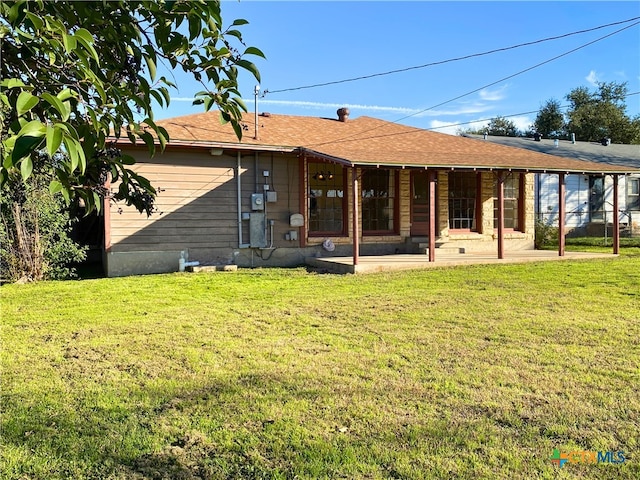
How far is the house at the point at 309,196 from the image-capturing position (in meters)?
11.3

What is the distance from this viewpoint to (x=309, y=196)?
12875mm

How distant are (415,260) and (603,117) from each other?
34188 mm

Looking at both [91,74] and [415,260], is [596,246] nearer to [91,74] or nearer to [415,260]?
[415,260]

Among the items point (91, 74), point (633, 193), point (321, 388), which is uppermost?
point (633, 193)

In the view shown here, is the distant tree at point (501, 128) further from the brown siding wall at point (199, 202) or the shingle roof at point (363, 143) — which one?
the brown siding wall at point (199, 202)

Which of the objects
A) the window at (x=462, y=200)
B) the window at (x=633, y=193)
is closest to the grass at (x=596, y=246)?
the window at (x=462, y=200)

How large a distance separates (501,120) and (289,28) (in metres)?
42.3

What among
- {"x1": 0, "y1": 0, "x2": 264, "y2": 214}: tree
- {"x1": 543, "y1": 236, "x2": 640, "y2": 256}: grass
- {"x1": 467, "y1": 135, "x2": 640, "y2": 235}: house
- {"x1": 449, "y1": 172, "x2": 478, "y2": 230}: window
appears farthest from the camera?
{"x1": 467, "y1": 135, "x2": 640, "y2": 235}: house

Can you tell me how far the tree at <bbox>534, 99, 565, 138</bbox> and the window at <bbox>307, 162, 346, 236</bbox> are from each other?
34.5 meters

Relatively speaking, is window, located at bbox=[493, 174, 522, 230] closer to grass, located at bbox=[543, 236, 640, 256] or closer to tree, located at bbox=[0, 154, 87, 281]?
grass, located at bbox=[543, 236, 640, 256]

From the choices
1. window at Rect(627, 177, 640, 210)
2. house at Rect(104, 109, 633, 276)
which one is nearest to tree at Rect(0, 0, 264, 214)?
house at Rect(104, 109, 633, 276)

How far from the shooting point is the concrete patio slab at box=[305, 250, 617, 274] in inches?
426

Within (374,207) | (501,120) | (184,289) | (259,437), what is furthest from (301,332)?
(501,120)

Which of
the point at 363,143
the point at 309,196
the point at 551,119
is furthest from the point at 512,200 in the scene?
the point at 551,119
